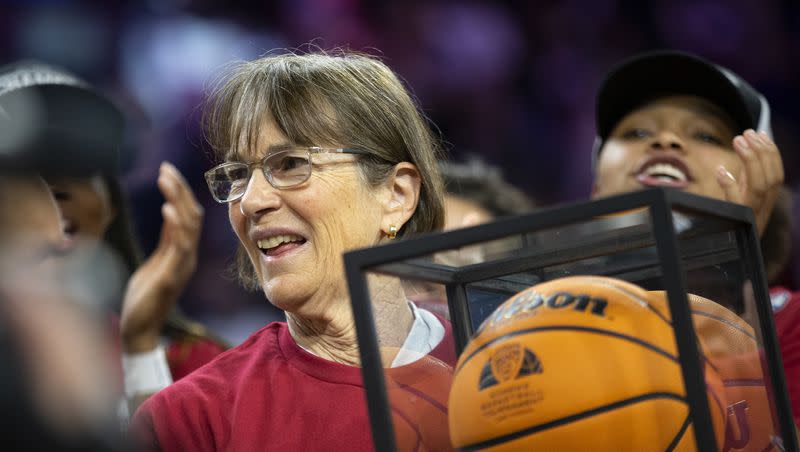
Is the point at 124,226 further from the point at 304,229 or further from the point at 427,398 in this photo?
the point at 427,398

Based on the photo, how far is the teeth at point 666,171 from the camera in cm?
262

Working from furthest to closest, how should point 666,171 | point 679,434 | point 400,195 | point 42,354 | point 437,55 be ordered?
point 437,55
point 666,171
point 400,195
point 679,434
point 42,354

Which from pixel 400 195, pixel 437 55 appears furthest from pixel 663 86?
pixel 437 55

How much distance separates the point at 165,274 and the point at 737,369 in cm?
181

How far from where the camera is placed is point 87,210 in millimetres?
2891

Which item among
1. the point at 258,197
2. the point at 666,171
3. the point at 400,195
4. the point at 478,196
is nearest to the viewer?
the point at 258,197

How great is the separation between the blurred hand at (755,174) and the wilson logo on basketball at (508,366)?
1.15 meters

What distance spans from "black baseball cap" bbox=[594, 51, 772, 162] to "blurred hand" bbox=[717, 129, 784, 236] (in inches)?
6.4

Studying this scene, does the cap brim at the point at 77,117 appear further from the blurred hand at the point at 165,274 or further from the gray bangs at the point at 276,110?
the gray bangs at the point at 276,110

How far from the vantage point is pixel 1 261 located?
43.0 inches

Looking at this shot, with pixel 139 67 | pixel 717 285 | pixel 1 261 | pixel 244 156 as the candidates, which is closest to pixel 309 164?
pixel 244 156

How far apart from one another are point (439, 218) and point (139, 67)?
3.57 meters

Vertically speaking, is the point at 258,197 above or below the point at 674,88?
below

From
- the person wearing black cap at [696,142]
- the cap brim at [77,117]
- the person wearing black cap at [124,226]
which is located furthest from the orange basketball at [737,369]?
the person wearing black cap at [124,226]
